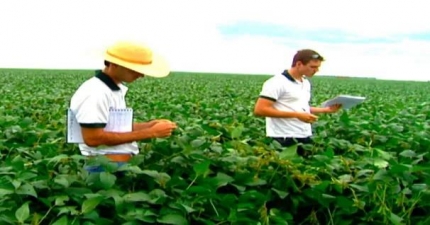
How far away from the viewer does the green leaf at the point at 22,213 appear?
98.2 inches

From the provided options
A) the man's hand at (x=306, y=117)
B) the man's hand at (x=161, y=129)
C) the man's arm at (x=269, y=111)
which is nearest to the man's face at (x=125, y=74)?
the man's hand at (x=161, y=129)

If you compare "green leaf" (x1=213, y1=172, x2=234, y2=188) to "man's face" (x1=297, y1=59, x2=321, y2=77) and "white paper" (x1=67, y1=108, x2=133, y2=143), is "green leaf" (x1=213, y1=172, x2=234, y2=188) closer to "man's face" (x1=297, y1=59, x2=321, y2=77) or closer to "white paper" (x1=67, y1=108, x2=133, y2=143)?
"white paper" (x1=67, y1=108, x2=133, y2=143)

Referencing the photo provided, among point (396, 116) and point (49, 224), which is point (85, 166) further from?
point (396, 116)

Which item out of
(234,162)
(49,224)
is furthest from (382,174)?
(49,224)

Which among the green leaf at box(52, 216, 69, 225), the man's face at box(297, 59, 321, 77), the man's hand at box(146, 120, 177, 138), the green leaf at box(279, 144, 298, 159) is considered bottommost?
the green leaf at box(52, 216, 69, 225)

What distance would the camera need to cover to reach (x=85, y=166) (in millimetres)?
2924

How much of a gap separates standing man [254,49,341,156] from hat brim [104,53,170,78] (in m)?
1.42

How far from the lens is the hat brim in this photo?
9.92ft

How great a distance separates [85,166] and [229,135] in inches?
55.1

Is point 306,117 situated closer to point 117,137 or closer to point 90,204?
point 117,137

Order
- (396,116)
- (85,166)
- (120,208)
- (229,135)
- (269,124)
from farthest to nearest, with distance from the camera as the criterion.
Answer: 1. (396,116)
2. (269,124)
3. (229,135)
4. (85,166)
5. (120,208)

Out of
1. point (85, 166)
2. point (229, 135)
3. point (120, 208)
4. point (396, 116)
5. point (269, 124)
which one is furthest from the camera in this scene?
point (396, 116)

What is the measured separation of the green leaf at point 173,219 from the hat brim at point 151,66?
71 centimetres

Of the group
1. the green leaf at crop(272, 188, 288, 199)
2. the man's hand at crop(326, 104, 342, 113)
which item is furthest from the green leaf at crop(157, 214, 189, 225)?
the man's hand at crop(326, 104, 342, 113)
